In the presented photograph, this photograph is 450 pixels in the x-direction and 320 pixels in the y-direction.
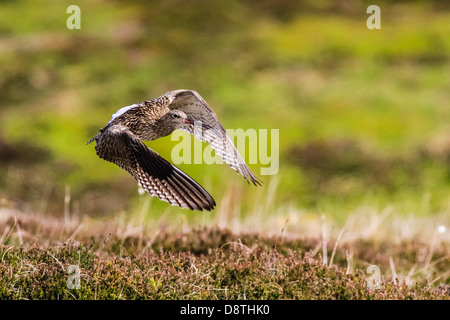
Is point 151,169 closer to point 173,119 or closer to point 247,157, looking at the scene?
point 173,119

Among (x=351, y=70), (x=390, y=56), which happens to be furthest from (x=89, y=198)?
(x=390, y=56)

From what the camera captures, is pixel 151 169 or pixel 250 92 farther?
pixel 250 92

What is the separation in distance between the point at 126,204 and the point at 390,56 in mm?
23342

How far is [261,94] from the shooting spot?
105 ft

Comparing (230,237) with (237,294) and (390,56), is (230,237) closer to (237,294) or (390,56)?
(237,294)

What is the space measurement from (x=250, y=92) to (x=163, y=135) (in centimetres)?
2521

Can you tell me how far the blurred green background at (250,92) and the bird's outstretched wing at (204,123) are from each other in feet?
10.4

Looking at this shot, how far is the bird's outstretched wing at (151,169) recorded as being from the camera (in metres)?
5.71

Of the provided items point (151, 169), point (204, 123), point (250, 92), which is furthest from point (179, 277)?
point (250, 92)

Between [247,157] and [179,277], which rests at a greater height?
[247,157]

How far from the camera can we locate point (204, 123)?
25.5 feet

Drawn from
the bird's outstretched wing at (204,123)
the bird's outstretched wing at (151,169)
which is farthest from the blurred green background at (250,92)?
the bird's outstretched wing at (151,169)

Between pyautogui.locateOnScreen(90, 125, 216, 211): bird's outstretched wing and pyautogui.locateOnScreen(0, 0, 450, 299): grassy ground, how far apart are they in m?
0.64

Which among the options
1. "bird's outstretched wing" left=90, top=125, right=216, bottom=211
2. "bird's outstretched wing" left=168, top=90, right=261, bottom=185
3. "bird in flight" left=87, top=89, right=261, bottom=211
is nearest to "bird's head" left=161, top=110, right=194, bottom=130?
"bird in flight" left=87, top=89, right=261, bottom=211
